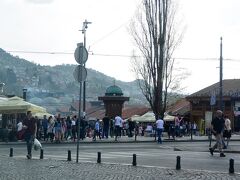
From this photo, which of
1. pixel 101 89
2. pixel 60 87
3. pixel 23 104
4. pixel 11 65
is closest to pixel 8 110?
pixel 23 104

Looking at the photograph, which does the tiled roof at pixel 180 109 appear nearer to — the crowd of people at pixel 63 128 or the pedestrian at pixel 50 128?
the crowd of people at pixel 63 128

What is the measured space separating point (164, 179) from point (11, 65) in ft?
504

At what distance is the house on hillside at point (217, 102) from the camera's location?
212 feet

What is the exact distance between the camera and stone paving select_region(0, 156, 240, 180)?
1397 cm

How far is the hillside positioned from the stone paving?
104m

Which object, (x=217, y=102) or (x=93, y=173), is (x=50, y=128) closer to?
(x=93, y=173)

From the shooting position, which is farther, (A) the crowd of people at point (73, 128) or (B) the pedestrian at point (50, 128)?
(A) the crowd of people at point (73, 128)

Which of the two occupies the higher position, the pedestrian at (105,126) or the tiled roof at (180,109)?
the tiled roof at (180,109)

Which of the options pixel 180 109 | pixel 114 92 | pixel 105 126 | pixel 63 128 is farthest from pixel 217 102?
pixel 63 128

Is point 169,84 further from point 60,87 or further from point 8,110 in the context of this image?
point 60,87

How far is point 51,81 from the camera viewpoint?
151 m

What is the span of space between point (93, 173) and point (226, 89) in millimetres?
55469

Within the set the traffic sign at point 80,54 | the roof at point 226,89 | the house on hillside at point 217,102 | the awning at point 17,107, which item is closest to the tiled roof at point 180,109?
the house on hillside at point 217,102

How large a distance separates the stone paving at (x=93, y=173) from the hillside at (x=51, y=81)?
10412 centimetres
